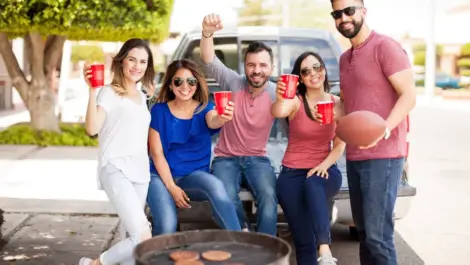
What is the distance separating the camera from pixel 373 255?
4246 millimetres

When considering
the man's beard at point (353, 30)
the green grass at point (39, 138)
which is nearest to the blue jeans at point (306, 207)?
the man's beard at point (353, 30)

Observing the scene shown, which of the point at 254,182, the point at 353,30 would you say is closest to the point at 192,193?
the point at 254,182

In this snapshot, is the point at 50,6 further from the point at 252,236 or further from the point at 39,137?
the point at 252,236

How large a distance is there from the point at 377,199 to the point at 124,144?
1656 mm

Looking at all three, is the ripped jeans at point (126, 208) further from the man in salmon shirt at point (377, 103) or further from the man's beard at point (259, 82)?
the man in salmon shirt at point (377, 103)

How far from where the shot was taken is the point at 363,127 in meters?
3.75

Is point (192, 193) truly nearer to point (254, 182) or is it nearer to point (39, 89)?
point (254, 182)

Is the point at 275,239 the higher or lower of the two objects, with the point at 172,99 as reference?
lower

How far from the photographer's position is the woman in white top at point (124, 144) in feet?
13.9

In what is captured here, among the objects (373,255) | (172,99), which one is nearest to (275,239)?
(373,255)

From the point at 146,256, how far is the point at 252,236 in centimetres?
47

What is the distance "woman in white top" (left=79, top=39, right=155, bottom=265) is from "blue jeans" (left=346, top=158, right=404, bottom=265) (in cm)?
137

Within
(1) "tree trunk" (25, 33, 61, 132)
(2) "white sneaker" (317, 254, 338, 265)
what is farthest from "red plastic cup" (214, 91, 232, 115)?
(1) "tree trunk" (25, 33, 61, 132)

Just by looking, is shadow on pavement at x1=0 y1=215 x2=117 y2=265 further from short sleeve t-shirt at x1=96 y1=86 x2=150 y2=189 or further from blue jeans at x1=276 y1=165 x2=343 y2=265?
blue jeans at x1=276 y1=165 x2=343 y2=265
